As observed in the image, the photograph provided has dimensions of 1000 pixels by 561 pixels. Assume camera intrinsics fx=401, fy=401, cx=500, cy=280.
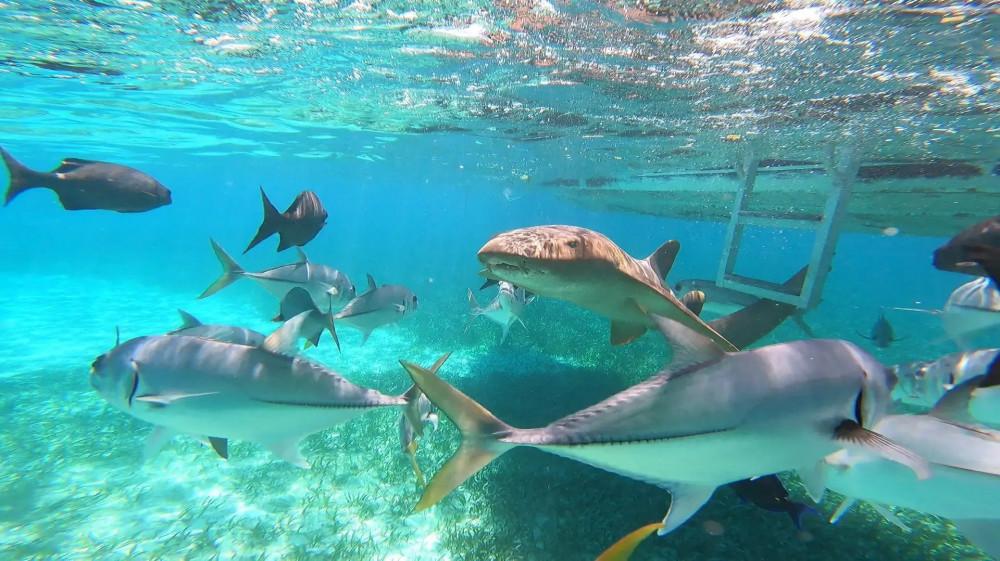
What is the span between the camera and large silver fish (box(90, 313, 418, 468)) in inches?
141

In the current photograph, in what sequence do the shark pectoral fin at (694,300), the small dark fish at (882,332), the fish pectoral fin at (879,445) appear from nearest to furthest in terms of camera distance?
the fish pectoral fin at (879,445) < the shark pectoral fin at (694,300) < the small dark fish at (882,332)

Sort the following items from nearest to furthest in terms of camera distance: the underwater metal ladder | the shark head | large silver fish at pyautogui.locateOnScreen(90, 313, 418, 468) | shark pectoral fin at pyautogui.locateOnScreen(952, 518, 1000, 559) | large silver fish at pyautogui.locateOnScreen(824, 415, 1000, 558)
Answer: large silver fish at pyautogui.locateOnScreen(824, 415, 1000, 558) < the shark head < shark pectoral fin at pyautogui.locateOnScreen(952, 518, 1000, 559) < large silver fish at pyautogui.locateOnScreen(90, 313, 418, 468) < the underwater metal ladder

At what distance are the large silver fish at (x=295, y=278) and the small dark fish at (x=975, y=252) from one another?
738 cm

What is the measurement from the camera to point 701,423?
7.60 ft

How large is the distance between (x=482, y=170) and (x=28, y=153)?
132 feet

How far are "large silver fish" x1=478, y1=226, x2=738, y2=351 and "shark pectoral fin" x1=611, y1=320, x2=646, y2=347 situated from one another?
703 millimetres

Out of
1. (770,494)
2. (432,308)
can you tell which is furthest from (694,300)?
(432,308)

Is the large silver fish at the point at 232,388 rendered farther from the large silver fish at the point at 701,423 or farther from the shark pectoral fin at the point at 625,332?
the shark pectoral fin at the point at 625,332

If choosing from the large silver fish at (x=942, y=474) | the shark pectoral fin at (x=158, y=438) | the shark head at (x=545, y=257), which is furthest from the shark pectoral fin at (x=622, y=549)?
the shark pectoral fin at (x=158, y=438)

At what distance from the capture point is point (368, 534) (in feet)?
19.9

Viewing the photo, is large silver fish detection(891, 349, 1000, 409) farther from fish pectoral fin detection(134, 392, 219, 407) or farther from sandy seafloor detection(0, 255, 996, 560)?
fish pectoral fin detection(134, 392, 219, 407)

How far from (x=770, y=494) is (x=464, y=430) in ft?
13.7

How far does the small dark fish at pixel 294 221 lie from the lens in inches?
205

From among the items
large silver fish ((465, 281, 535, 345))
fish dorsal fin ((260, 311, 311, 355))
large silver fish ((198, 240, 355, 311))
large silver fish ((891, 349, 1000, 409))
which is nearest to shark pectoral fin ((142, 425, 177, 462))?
fish dorsal fin ((260, 311, 311, 355))
